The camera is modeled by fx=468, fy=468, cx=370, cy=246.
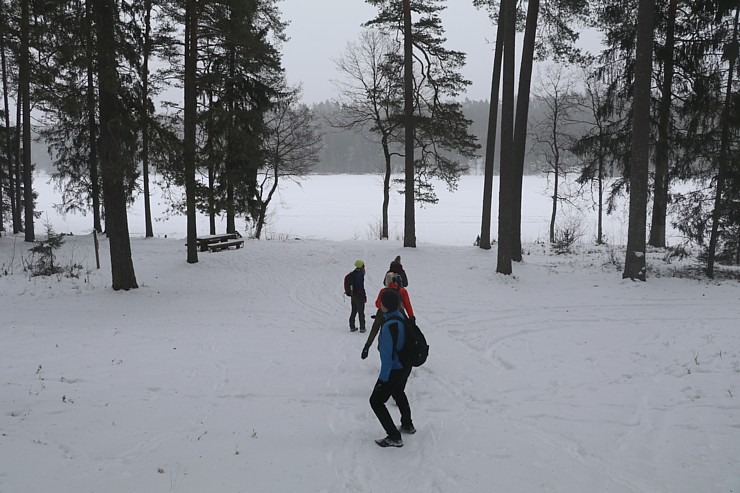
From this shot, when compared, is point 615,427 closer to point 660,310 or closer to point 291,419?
point 291,419

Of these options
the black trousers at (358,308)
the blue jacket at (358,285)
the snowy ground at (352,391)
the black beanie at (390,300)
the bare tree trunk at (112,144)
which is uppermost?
the bare tree trunk at (112,144)

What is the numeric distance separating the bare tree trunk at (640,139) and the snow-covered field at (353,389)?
84 cm

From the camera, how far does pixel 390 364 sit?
16.1 feet

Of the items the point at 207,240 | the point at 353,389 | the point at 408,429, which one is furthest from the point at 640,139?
the point at 207,240

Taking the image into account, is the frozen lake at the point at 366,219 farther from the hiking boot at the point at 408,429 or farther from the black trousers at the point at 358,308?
the hiking boot at the point at 408,429

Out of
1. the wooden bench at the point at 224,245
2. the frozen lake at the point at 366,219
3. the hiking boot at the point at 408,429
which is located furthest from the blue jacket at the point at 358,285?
the frozen lake at the point at 366,219

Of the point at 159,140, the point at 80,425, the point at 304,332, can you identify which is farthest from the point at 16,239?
the point at 80,425

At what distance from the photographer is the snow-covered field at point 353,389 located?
4621 mm

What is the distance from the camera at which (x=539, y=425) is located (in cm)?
572

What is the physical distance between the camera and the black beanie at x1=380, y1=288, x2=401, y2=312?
4.95m

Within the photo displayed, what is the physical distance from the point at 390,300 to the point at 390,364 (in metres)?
0.67

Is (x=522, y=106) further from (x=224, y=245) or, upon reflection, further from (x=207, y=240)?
(x=207, y=240)

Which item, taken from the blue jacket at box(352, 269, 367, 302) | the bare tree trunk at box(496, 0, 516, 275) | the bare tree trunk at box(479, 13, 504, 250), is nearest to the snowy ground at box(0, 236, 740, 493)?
the blue jacket at box(352, 269, 367, 302)

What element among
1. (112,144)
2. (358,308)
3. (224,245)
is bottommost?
(358,308)
